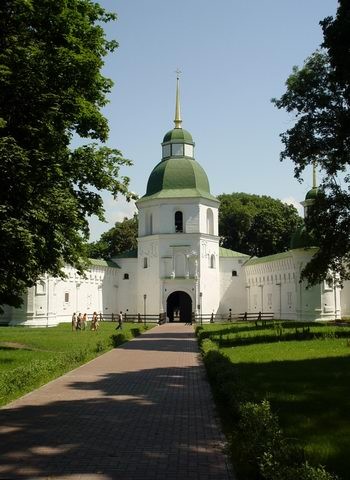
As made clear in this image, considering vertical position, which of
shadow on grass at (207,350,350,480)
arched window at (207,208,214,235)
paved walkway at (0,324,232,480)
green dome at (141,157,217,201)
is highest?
green dome at (141,157,217,201)

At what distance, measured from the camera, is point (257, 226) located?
69.1m

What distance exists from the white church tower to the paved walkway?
3480cm

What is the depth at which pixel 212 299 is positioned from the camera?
169 ft

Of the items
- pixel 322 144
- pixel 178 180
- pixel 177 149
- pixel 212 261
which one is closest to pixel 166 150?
pixel 177 149

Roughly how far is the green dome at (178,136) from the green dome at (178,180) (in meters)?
2.08

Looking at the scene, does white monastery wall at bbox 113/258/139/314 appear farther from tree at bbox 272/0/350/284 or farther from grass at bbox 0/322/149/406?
tree at bbox 272/0/350/284

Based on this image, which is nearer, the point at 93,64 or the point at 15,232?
the point at 15,232

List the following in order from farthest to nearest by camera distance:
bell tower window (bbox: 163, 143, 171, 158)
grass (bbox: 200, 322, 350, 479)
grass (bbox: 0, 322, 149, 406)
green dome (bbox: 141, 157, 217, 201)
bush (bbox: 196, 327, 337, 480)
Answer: bell tower window (bbox: 163, 143, 171, 158), green dome (bbox: 141, 157, 217, 201), grass (bbox: 0, 322, 149, 406), grass (bbox: 200, 322, 350, 479), bush (bbox: 196, 327, 337, 480)

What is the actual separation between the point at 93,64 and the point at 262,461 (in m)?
14.4

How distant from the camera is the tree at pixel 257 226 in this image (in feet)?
222

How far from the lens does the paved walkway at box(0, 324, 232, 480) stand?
6973 mm

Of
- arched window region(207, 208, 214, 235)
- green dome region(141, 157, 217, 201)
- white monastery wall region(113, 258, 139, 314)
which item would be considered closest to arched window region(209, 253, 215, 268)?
arched window region(207, 208, 214, 235)

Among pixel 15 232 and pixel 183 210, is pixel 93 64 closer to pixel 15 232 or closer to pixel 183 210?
pixel 15 232

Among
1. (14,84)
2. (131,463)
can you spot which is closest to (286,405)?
(131,463)
